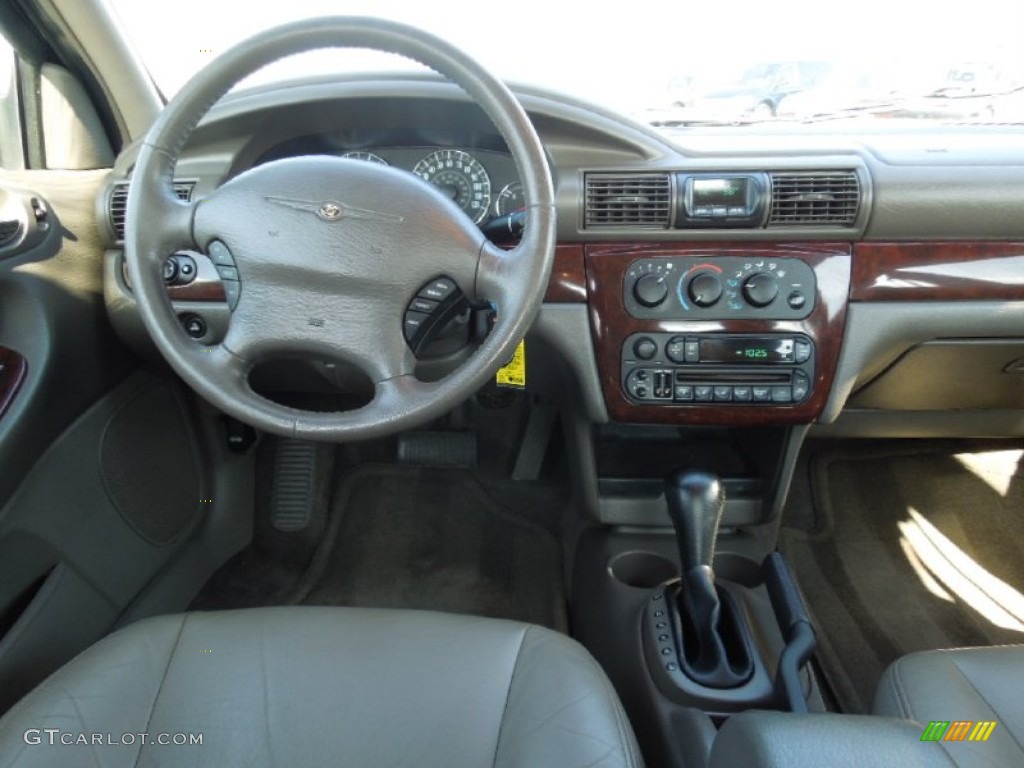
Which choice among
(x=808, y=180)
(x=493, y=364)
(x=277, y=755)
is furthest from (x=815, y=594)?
(x=277, y=755)

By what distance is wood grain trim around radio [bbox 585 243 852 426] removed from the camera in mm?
1485

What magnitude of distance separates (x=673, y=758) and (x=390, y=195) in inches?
42.3

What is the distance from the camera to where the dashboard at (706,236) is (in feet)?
4.72

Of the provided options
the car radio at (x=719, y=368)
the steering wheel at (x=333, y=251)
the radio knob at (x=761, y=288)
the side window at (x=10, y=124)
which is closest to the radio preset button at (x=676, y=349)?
the car radio at (x=719, y=368)

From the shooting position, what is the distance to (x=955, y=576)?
2027 millimetres

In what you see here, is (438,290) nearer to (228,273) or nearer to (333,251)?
(333,251)

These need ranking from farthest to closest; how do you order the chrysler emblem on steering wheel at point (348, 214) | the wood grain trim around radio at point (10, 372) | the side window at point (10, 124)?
1. the side window at point (10, 124)
2. the wood grain trim around radio at point (10, 372)
3. the chrysler emblem on steering wheel at point (348, 214)

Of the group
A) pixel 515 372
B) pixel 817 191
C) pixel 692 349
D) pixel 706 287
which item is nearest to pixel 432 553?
pixel 515 372

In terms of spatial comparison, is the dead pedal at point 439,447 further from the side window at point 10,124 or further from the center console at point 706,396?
the side window at point 10,124

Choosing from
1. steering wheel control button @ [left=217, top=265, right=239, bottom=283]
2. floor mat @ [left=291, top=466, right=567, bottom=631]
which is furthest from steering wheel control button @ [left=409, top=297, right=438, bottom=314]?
floor mat @ [left=291, top=466, right=567, bottom=631]

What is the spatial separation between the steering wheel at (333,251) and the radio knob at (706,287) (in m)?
0.55

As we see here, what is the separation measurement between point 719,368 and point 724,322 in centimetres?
10

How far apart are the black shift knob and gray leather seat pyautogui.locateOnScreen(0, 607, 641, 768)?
0.50 metres

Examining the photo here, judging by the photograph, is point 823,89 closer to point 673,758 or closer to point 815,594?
point 815,594
